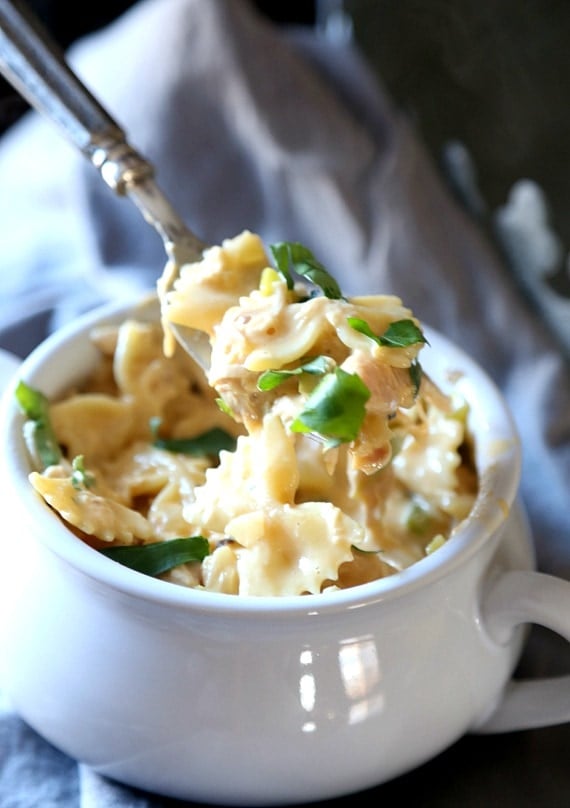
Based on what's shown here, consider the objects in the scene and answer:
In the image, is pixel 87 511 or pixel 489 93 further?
pixel 489 93

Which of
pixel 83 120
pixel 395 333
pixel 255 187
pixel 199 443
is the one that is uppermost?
pixel 83 120

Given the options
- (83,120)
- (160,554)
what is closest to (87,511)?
(160,554)

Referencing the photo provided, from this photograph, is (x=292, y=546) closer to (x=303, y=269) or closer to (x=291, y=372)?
(x=291, y=372)

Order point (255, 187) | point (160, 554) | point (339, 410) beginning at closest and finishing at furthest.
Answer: point (339, 410)
point (160, 554)
point (255, 187)

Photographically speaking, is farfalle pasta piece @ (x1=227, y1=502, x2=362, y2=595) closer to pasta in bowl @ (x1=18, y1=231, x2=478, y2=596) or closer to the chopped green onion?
pasta in bowl @ (x1=18, y1=231, x2=478, y2=596)

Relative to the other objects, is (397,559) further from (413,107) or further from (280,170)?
(413,107)

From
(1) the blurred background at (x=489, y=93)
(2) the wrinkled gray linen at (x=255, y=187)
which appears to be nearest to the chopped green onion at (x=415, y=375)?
(2) the wrinkled gray linen at (x=255, y=187)

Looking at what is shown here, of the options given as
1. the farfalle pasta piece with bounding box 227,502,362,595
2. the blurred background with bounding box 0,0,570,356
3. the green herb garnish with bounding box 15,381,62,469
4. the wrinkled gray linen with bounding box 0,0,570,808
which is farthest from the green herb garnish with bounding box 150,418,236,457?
the blurred background with bounding box 0,0,570,356
